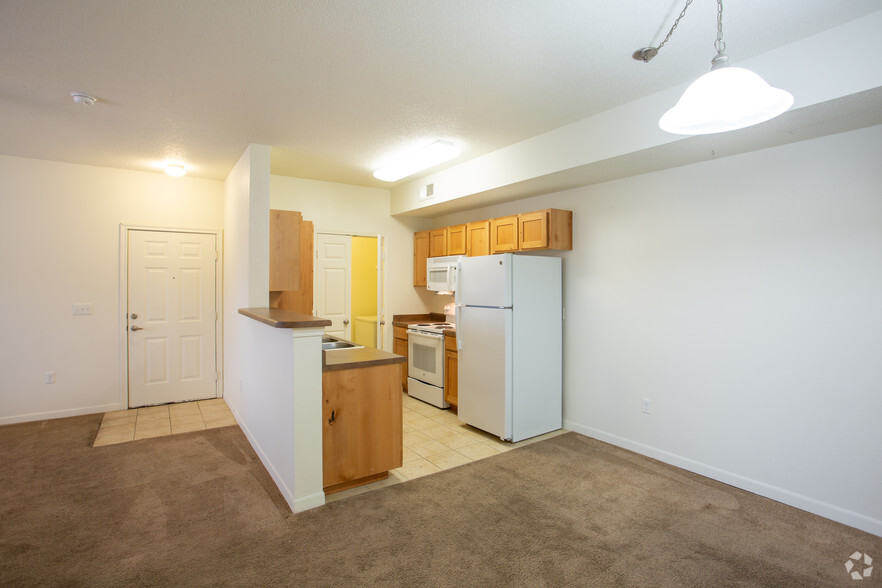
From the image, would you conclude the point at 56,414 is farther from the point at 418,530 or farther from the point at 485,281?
the point at 485,281

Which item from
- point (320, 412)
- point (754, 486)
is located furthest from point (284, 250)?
point (754, 486)

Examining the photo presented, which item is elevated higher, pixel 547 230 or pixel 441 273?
pixel 547 230

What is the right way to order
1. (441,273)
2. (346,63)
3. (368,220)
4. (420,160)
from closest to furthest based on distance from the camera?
(346,63) → (420,160) → (441,273) → (368,220)

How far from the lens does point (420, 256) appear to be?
5.83m

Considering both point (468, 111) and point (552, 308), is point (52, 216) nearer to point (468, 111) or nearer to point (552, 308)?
point (468, 111)

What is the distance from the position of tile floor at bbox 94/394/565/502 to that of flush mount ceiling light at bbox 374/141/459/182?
8.29ft

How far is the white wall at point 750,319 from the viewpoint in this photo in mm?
2535

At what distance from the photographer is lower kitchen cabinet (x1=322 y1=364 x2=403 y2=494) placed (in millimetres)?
2855

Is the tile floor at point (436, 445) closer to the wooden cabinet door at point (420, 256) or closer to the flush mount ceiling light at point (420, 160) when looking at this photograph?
the wooden cabinet door at point (420, 256)

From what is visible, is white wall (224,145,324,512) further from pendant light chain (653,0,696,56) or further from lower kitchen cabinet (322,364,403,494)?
pendant light chain (653,0,696,56)

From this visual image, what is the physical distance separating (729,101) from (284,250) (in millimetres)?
3522

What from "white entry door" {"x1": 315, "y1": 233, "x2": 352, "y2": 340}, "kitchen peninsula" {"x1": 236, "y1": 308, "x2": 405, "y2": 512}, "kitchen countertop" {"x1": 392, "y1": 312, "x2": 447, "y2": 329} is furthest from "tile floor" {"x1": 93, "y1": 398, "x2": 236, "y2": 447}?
"kitchen countertop" {"x1": 392, "y1": 312, "x2": 447, "y2": 329}

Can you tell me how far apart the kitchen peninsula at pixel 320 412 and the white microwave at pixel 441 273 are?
192cm

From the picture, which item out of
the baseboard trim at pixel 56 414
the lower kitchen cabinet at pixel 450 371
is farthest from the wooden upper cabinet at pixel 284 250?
the baseboard trim at pixel 56 414
